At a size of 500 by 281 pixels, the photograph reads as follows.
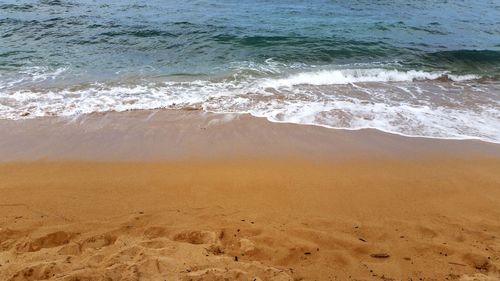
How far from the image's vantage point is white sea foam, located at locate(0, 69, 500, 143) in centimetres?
750

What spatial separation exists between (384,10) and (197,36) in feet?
33.2

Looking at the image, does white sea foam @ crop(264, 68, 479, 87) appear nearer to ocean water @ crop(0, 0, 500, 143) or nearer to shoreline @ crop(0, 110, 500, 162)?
ocean water @ crop(0, 0, 500, 143)

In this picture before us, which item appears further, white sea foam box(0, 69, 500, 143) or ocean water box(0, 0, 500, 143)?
ocean water box(0, 0, 500, 143)

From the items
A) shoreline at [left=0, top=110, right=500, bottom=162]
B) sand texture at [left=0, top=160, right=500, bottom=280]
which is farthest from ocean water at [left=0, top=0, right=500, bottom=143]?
sand texture at [left=0, top=160, right=500, bottom=280]

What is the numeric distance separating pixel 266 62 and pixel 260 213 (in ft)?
25.5

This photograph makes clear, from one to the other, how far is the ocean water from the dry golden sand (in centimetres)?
147

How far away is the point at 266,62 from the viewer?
11.7m

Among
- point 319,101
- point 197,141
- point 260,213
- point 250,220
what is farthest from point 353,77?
point 250,220

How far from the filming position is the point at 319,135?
22.7 ft

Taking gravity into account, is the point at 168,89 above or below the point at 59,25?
below

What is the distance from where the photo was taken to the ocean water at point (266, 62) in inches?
319

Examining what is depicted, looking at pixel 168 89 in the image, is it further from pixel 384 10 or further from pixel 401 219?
pixel 384 10

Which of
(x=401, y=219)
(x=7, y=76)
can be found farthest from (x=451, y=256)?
(x=7, y=76)

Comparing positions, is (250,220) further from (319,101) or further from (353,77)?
(353,77)
